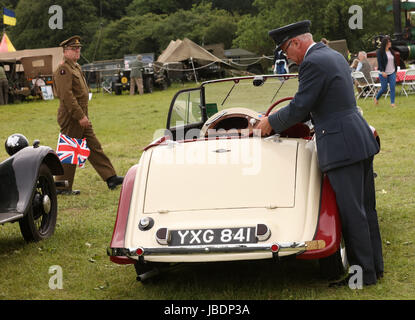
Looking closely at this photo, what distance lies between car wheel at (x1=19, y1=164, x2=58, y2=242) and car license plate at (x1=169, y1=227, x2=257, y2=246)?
206 cm

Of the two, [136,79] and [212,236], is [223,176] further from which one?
[136,79]

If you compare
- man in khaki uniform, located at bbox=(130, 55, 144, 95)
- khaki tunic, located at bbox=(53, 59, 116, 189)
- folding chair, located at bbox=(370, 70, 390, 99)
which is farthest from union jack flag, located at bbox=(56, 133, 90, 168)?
man in khaki uniform, located at bbox=(130, 55, 144, 95)

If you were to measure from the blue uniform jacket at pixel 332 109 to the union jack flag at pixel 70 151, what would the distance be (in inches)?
170

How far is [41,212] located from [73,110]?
2.45 metres

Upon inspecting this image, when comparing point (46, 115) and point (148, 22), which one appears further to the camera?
point (148, 22)

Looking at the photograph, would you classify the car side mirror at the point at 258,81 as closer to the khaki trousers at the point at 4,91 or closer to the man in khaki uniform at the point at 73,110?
the man in khaki uniform at the point at 73,110

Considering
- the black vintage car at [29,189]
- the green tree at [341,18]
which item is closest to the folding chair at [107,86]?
the green tree at [341,18]

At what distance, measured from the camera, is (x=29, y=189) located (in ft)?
18.5

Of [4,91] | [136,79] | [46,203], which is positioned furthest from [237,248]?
[136,79]

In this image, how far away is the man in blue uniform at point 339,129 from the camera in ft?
14.2
